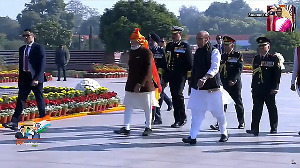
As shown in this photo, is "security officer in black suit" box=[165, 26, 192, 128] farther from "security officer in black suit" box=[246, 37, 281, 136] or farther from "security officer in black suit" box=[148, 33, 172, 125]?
"security officer in black suit" box=[246, 37, 281, 136]

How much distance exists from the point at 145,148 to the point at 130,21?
1477 inches

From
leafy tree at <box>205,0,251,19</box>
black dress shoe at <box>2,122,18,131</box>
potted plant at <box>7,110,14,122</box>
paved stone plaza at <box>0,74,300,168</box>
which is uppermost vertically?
leafy tree at <box>205,0,251,19</box>

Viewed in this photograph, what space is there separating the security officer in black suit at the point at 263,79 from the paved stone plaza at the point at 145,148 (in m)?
0.38

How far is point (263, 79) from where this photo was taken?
35.5ft

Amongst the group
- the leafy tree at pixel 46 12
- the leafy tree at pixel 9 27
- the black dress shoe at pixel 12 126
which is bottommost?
the black dress shoe at pixel 12 126

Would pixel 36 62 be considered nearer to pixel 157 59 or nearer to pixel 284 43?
pixel 157 59

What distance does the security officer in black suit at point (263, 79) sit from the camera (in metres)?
10.8

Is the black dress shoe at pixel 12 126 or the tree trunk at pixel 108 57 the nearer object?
the black dress shoe at pixel 12 126

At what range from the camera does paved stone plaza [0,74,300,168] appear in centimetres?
812

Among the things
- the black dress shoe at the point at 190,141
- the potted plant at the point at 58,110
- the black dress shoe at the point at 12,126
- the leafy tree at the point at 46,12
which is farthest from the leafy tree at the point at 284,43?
the leafy tree at the point at 46,12

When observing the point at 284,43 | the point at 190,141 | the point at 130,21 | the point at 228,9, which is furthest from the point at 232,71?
the point at 228,9

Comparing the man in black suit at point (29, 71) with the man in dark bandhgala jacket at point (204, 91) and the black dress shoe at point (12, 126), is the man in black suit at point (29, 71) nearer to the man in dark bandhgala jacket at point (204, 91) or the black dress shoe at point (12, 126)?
the black dress shoe at point (12, 126)

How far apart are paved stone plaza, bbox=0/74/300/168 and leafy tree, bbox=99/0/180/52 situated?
3280cm

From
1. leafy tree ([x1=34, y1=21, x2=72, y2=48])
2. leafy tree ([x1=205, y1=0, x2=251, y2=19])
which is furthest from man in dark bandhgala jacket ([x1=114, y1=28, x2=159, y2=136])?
leafy tree ([x1=205, y1=0, x2=251, y2=19])
